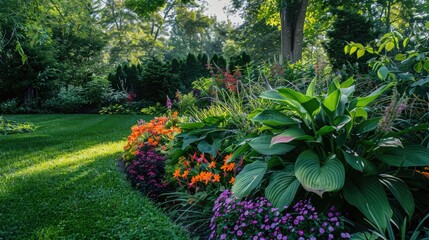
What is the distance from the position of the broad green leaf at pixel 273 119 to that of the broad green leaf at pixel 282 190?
13.6 inches

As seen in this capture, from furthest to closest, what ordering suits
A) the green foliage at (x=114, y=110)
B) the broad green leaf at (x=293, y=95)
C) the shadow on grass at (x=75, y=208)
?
the green foliage at (x=114, y=110) → the shadow on grass at (x=75, y=208) → the broad green leaf at (x=293, y=95)

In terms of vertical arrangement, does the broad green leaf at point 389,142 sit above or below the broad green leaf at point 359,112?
below

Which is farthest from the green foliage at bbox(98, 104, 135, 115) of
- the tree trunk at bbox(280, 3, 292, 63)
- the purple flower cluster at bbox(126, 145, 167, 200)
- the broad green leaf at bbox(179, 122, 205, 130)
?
the broad green leaf at bbox(179, 122, 205, 130)

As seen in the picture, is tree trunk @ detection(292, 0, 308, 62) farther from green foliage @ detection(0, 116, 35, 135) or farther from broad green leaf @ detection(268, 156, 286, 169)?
broad green leaf @ detection(268, 156, 286, 169)

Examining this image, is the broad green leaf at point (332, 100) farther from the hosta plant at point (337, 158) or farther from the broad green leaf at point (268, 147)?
the broad green leaf at point (268, 147)

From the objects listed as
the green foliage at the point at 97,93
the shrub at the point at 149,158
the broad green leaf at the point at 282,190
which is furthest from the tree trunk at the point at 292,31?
the broad green leaf at the point at 282,190

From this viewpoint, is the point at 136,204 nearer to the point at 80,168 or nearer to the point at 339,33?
the point at 80,168

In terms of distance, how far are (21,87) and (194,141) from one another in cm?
1215

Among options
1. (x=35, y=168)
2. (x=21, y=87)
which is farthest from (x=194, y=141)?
(x=21, y=87)

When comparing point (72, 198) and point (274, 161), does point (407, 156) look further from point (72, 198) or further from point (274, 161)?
point (72, 198)

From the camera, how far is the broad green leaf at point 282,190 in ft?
7.05

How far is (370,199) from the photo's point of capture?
211 cm

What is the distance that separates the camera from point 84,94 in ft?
46.3

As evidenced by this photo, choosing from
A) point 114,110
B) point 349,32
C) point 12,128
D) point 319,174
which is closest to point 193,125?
point 319,174
